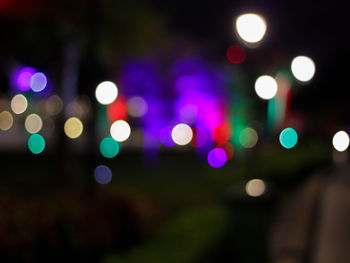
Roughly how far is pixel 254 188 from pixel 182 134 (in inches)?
1357

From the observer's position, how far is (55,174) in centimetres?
1337

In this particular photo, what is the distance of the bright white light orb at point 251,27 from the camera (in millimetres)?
8391

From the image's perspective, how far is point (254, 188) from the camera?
13.3 metres

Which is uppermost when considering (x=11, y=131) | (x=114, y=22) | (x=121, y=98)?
(x=114, y=22)

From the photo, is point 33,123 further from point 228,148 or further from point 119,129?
point 228,148

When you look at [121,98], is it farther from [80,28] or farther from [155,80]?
[80,28]

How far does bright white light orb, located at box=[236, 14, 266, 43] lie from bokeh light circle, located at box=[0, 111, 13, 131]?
51.1 m

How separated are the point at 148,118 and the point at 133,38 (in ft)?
47.9

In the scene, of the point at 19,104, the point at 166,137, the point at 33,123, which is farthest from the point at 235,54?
the point at 19,104

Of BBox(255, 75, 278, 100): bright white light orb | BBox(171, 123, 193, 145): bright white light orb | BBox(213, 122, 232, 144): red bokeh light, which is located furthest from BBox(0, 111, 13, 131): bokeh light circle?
BBox(255, 75, 278, 100): bright white light orb

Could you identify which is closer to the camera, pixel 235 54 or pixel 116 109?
Answer: pixel 235 54

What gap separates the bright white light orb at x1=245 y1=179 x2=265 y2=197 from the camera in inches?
493

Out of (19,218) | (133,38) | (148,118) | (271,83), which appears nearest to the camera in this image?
(19,218)

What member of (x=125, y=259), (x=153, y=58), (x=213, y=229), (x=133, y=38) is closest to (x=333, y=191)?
(x=213, y=229)
